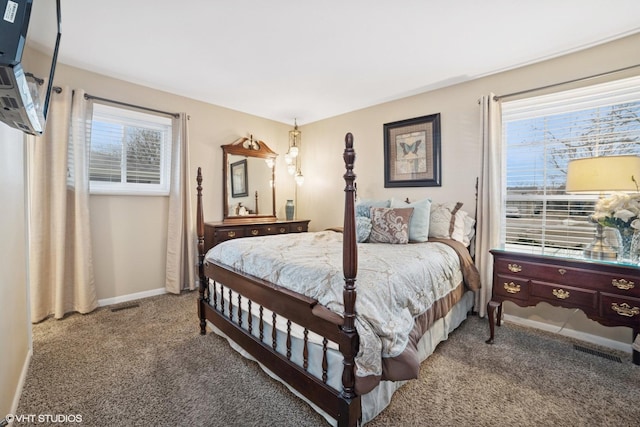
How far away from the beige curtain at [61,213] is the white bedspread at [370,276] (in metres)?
1.47

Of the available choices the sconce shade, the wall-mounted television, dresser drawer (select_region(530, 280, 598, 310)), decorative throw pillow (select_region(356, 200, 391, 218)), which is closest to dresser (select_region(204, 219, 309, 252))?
decorative throw pillow (select_region(356, 200, 391, 218))

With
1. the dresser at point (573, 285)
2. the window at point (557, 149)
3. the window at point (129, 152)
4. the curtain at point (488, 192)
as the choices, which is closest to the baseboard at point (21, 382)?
the window at point (129, 152)

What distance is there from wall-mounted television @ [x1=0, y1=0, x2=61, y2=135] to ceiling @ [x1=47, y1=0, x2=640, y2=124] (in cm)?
109

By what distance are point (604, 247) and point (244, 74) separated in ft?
11.3

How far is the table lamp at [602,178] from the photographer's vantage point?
1.85 m

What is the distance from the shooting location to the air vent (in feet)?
2.74

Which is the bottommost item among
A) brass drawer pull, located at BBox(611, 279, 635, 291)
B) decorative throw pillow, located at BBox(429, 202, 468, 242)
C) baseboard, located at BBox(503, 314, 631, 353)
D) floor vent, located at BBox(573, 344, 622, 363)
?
floor vent, located at BBox(573, 344, 622, 363)

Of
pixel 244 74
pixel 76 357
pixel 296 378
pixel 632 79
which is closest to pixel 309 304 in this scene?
pixel 296 378

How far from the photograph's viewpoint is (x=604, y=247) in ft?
6.69

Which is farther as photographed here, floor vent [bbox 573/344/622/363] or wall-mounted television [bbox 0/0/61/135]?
floor vent [bbox 573/344/622/363]

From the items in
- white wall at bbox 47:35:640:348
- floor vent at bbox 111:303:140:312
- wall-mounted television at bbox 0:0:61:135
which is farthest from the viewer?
floor vent at bbox 111:303:140:312

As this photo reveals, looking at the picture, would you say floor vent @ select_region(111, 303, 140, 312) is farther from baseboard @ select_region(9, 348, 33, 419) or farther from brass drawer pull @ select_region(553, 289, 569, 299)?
brass drawer pull @ select_region(553, 289, 569, 299)

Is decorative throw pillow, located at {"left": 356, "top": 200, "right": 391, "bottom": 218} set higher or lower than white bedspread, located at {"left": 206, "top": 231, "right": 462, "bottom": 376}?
higher

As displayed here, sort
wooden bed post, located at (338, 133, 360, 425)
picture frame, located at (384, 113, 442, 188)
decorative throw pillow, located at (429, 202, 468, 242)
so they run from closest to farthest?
wooden bed post, located at (338, 133, 360, 425) < decorative throw pillow, located at (429, 202, 468, 242) < picture frame, located at (384, 113, 442, 188)
